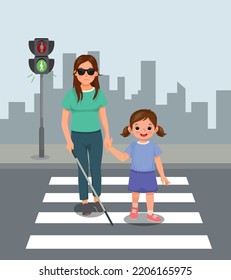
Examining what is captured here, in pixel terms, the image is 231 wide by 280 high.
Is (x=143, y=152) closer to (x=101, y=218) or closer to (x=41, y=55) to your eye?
(x=101, y=218)

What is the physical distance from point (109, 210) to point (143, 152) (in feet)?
5.78

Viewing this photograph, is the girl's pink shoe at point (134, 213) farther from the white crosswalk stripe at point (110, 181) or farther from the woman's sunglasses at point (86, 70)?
the white crosswalk stripe at point (110, 181)

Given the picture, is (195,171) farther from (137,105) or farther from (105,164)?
(137,105)

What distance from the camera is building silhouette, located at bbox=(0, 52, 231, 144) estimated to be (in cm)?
1842

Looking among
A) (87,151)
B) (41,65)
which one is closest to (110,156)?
(41,65)

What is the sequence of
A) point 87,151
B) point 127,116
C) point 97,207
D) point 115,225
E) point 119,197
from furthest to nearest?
point 127,116 → point 119,197 → point 97,207 → point 87,151 → point 115,225

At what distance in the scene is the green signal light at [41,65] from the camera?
54.9 ft

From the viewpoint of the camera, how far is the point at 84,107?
12.6m

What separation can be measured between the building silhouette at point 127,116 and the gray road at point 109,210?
2.35 metres

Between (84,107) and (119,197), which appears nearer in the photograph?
(84,107)

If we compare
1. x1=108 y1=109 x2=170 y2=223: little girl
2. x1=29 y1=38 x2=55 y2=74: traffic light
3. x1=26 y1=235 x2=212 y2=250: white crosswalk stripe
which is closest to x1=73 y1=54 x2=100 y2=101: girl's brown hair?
x1=108 y1=109 x2=170 y2=223: little girl

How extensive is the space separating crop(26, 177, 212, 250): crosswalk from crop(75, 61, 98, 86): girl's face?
1943mm

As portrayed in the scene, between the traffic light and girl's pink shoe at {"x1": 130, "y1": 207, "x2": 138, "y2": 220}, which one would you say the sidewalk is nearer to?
Answer: the traffic light

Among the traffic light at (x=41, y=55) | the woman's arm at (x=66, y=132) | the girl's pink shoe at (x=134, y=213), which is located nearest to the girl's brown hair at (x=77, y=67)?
the woman's arm at (x=66, y=132)
